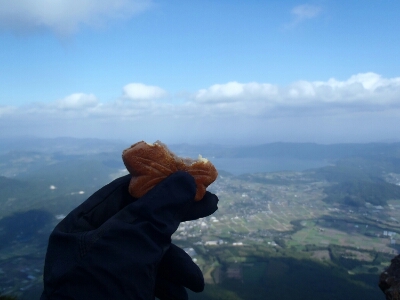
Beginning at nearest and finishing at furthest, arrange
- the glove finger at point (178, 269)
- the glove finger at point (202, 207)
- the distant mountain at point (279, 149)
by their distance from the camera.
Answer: the glove finger at point (178, 269), the glove finger at point (202, 207), the distant mountain at point (279, 149)

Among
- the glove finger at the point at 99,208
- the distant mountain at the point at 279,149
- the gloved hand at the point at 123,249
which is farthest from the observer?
the distant mountain at the point at 279,149

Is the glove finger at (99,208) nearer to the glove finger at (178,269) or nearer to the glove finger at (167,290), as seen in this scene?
the glove finger at (178,269)

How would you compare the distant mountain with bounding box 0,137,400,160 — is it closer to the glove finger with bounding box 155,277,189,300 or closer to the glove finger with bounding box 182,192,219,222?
the glove finger with bounding box 182,192,219,222

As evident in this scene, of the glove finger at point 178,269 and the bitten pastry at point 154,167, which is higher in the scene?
the bitten pastry at point 154,167

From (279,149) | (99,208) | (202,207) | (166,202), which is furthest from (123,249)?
(279,149)

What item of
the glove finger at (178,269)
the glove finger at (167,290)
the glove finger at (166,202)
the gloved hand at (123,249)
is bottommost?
the glove finger at (167,290)

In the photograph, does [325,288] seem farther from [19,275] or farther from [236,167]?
[236,167]

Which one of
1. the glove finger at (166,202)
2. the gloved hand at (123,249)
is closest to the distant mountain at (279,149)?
the gloved hand at (123,249)
